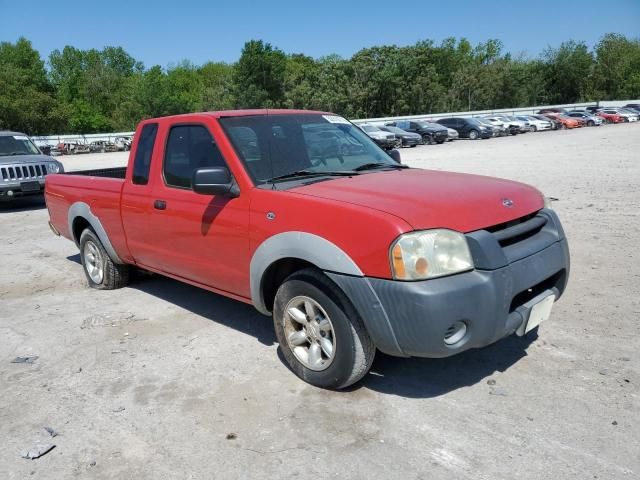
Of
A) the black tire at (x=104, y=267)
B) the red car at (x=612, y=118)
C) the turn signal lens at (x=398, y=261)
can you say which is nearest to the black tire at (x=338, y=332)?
the turn signal lens at (x=398, y=261)

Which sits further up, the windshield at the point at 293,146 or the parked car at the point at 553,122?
the windshield at the point at 293,146

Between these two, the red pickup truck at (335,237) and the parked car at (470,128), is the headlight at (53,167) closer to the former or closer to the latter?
the red pickup truck at (335,237)

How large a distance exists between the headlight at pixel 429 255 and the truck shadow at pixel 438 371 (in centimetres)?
96

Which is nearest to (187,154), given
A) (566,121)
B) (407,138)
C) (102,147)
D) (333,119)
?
(333,119)

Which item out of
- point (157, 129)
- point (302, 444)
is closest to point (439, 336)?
point (302, 444)

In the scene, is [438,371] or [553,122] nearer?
[438,371]

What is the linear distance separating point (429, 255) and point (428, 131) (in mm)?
31888

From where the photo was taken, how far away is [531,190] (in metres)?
3.94

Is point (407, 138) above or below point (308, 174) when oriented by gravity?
below

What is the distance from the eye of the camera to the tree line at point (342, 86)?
2729 inches

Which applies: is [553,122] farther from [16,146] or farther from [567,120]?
[16,146]

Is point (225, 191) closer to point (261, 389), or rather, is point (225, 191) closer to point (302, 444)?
point (261, 389)

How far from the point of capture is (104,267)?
600 centimetres

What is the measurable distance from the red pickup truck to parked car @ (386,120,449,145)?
29555 millimetres
